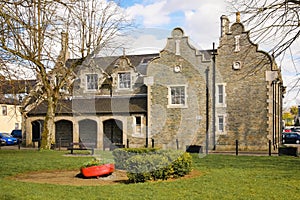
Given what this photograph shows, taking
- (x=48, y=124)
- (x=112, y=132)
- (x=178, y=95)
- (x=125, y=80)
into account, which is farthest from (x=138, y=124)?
(x=48, y=124)

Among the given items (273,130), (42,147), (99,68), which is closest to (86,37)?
(99,68)

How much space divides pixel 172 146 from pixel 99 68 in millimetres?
9809

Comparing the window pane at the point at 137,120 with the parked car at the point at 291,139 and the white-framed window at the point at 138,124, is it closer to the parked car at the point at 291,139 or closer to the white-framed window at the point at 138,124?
the white-framed window at the point at 138,124

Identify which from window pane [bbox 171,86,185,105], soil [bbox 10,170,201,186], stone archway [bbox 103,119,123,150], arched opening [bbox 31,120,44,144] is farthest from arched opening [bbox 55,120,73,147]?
soil [bbox 10,170,201,186]

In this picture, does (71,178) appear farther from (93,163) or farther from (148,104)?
(148,104)

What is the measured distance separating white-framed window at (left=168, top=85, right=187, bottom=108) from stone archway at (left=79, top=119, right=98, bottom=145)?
742cm

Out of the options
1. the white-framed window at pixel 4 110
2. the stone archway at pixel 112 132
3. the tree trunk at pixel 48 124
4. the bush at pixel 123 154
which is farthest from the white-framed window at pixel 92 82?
the white-framed window at pixel 4 110

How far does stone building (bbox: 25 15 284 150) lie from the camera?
28.8 metres

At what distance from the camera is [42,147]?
1098 inches

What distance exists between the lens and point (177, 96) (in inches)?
1220

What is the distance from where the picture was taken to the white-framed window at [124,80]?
34.0 metres

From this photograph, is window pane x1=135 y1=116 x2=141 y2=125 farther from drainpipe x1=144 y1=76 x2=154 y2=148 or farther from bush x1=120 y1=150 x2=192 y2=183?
bush x1=120 y1=150 x2=192 y2=183

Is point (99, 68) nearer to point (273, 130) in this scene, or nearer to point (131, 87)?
point (131, 87)

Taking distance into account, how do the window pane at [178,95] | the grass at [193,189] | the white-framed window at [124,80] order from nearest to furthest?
the grass at [193,189] < the window pane at [178,95] < the white-framed window at [124,80]
